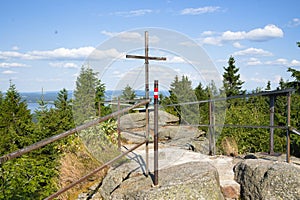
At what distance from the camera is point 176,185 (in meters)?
2.78

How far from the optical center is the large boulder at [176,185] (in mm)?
2723

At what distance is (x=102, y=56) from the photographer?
13.9ft

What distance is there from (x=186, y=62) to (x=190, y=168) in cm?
189

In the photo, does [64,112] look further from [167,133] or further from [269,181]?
[269,181]

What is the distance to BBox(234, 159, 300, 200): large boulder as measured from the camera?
267cm

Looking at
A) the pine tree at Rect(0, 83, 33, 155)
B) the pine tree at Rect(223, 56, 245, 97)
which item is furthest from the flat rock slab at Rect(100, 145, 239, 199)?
the pine tree at Rect(223, 56, 245, 97)

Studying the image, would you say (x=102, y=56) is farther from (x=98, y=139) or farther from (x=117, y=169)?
(x=98, y=139)

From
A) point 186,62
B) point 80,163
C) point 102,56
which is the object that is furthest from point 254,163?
point 80,163

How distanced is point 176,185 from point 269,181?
839mm

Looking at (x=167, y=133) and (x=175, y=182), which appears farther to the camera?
(x=167, y=133)

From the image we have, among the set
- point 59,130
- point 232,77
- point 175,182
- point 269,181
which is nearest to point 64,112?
point 59,130

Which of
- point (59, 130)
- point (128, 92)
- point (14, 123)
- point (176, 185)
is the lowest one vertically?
point (14, 123)

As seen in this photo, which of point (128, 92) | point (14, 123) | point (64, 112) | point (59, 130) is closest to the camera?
point (128, 92)

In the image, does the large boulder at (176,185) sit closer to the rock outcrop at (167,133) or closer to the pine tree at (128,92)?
the pine tree at (128,92)
